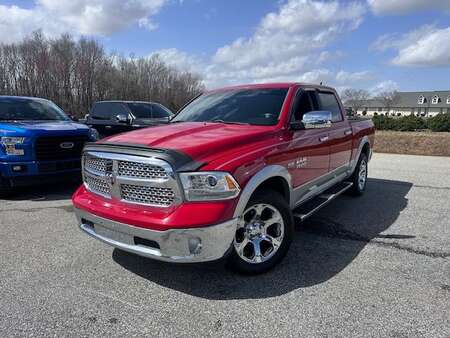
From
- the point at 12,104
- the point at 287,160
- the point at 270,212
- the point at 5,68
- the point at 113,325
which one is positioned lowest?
the point at 113,325

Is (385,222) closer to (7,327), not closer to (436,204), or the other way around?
(436,204)

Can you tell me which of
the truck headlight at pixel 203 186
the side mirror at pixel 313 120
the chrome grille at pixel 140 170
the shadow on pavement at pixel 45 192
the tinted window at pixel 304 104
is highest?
the tinted window at pixel 304 104

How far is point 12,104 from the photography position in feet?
24.0

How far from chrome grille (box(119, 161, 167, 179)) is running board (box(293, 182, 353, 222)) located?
1.70 m

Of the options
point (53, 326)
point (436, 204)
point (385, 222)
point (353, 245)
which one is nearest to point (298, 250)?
point (353, 245)

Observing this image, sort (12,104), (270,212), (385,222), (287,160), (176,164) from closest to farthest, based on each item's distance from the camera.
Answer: (176,164) → (270,212) → (287,160) → (385,222) → (12,104)

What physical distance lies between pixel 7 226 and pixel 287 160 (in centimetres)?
391

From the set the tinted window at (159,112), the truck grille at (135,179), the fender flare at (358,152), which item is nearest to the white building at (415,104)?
the tinted window at (159,112)

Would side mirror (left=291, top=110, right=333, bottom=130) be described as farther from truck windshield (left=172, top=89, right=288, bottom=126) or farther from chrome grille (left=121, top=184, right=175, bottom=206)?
chrome grille (left=121, top=184, right=175, bottom=206)

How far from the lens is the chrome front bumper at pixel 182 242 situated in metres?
2.77

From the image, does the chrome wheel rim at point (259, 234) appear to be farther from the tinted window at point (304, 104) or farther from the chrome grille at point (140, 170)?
the tinted window at point (304, 104)

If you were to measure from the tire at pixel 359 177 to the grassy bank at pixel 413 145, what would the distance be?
9437 mm

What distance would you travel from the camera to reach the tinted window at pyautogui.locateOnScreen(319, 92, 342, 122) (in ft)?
16.6

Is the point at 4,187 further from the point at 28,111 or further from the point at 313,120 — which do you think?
the point at 313,120
